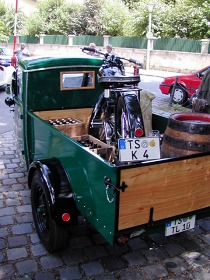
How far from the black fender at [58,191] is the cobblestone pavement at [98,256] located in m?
0.46

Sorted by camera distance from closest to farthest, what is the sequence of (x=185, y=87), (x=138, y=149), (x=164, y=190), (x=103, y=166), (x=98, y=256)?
(x=103, y=166) → (x=164, y=190) → (x=138, y=149) → (x=98, y=256) → (x=185, y=87)

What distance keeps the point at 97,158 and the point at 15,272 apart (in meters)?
1.33

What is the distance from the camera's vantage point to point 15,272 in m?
3.28

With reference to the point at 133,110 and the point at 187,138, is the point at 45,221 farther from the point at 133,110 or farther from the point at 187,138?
the point at 187,138

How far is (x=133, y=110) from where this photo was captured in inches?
159

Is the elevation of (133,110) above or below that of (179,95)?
above

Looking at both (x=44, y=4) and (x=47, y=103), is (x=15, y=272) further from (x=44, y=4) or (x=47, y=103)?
(x=44, y=4)

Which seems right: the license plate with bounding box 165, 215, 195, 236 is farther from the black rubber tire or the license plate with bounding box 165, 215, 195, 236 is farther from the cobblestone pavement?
the black rubber tire

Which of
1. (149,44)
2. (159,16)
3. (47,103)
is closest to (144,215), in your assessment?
(47,103)

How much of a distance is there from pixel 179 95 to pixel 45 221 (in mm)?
8928

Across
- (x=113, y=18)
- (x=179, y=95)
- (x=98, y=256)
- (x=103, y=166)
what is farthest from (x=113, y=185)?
(x=113, y=18)

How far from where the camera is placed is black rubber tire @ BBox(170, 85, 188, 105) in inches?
459

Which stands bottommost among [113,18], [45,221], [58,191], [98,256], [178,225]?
[98,256]

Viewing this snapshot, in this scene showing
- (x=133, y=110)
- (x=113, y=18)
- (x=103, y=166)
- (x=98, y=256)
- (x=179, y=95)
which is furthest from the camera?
(x=113, y=18)
